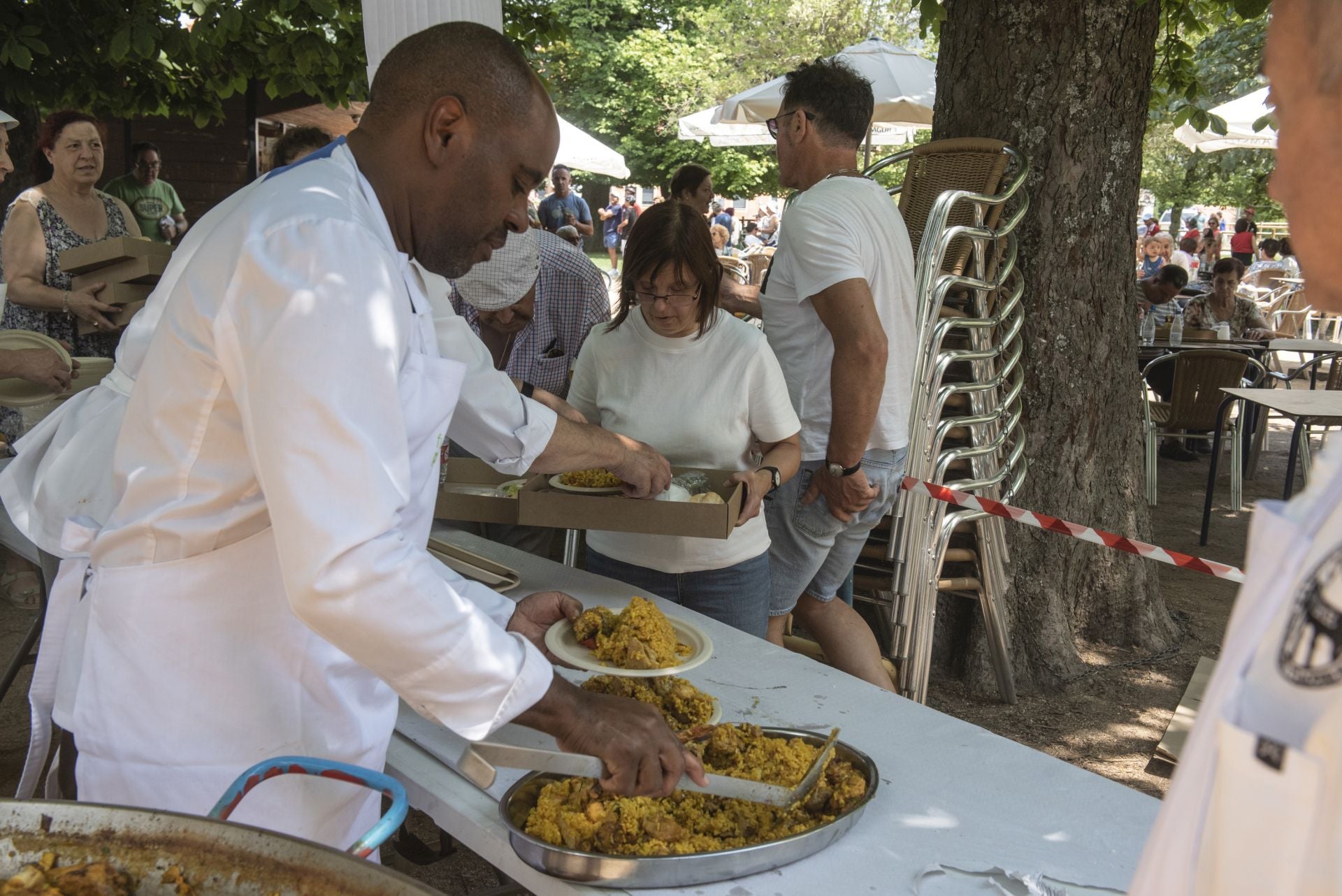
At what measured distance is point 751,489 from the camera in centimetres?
277

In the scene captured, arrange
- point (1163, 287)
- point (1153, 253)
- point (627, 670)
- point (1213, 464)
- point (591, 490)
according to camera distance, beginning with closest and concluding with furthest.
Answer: point (627, 670)
point (591, 490)
point (1213, 464)
point (1163, 287)
point (1153, 253)

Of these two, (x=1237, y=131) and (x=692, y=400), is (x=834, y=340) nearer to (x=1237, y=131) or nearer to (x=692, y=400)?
(x=692, y=400)

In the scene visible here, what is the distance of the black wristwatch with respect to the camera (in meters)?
3.23

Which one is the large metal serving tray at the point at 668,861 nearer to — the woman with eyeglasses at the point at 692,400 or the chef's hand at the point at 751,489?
the chef's hand at the point at 751,489

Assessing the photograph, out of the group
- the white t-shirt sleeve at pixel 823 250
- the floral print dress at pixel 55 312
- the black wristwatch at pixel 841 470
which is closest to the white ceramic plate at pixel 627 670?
the black wristwatch at pixel 841 470

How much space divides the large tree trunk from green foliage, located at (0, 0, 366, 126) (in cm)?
332

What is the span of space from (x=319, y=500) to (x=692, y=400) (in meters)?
1.81

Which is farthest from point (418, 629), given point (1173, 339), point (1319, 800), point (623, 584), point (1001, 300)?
point (1173, 339)

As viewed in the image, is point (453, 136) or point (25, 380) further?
point (25, 380)

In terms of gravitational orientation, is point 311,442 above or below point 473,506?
above

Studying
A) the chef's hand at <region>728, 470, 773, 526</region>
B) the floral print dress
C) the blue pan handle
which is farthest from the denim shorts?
the floral print dress

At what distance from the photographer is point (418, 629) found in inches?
51.1

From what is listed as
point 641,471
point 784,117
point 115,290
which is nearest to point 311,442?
point 641,471

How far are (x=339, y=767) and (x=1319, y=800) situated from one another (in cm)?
108
